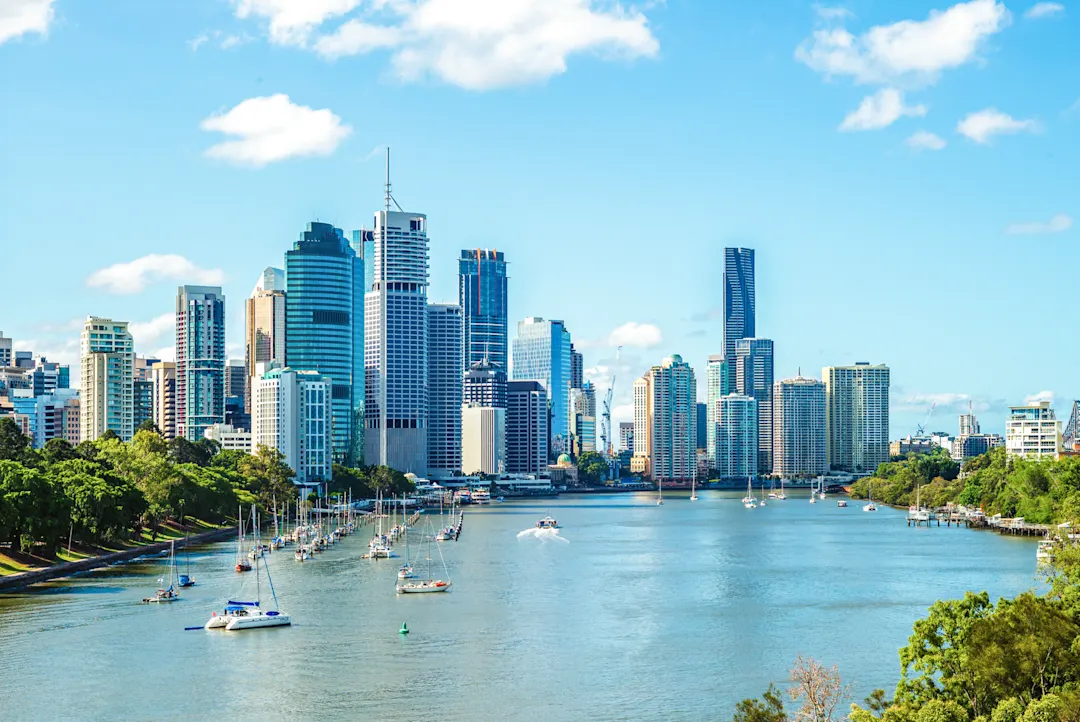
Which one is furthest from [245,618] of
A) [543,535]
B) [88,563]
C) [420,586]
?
[543,535]

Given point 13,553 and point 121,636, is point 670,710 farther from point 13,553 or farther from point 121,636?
point 13,553

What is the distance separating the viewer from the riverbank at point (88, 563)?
86.7 meters

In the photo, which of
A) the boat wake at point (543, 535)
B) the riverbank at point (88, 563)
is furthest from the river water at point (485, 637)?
the boat wake at point (543, 535)

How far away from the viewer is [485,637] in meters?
72.1

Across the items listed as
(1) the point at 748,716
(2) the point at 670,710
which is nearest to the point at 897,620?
(2) the point at 670,710

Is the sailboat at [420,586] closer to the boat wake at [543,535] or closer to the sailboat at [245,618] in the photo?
the sailboat at [245,618]

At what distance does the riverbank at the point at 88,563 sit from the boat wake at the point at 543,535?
110ft

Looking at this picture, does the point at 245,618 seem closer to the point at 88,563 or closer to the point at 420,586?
the point at 420,586

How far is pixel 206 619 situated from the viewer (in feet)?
258

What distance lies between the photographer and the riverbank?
86.7 metres

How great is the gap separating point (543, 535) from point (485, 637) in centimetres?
8271

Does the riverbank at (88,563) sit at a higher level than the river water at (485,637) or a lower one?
higher

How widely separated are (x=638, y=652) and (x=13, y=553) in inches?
1812

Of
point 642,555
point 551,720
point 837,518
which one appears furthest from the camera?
point 837,518
